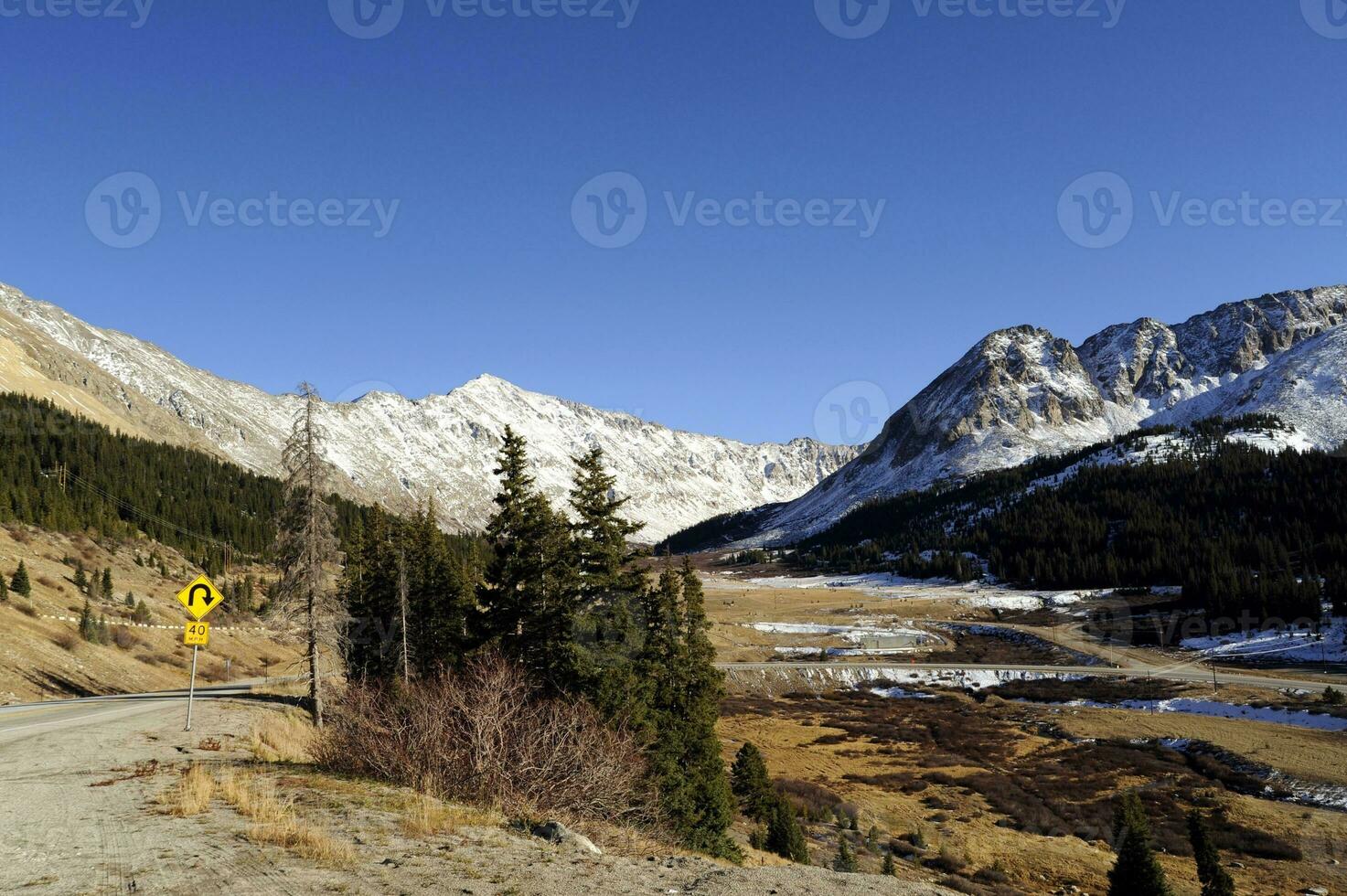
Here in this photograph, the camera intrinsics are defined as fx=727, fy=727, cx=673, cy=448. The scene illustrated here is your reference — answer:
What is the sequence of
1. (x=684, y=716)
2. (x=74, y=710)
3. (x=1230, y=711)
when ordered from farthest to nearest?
(x=1230, y=711) → (x=684, y=716) → (x=74, y=710)

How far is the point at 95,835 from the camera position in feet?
36.7

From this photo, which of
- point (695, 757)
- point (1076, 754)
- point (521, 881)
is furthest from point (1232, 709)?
point (521, 881)

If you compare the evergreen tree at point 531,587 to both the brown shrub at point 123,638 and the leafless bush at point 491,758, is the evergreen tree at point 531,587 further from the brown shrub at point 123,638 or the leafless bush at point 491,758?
the brown shrub at point 123,638

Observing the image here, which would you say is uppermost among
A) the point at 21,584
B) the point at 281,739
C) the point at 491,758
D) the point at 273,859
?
the point at 21,584

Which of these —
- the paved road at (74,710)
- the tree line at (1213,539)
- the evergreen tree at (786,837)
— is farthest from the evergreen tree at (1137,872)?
the tree line at (1213,539)

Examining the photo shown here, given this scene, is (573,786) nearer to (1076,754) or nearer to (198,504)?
(1076,754)

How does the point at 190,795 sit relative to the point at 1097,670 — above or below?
above

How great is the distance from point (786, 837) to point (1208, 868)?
1695 cm

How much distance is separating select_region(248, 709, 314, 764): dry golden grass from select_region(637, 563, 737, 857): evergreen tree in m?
12.1

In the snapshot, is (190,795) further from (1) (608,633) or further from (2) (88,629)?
(2) (88,629)

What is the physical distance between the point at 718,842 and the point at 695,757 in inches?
184

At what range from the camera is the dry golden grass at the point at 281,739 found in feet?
71.3

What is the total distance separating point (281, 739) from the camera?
82.1 feet

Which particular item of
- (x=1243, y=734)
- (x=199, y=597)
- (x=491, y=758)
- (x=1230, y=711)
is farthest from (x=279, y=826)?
(x=1230, y=711)
